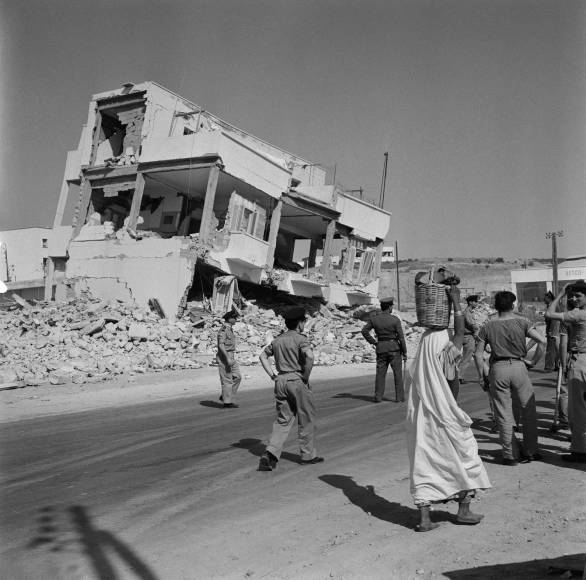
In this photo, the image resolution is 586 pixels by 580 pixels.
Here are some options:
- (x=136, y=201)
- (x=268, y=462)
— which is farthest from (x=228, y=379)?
(x=136, y=201)

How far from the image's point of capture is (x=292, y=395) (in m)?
6.36

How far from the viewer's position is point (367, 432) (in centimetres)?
830

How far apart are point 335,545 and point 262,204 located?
26.1 m

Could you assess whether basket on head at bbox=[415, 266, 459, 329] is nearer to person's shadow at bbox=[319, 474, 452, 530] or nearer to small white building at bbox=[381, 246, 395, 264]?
person's shadow at bbox=[319, 474, 452, 530]

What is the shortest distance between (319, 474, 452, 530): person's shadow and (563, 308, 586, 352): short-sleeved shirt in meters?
2.72

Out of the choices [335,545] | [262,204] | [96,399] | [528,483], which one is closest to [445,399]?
[335,545]

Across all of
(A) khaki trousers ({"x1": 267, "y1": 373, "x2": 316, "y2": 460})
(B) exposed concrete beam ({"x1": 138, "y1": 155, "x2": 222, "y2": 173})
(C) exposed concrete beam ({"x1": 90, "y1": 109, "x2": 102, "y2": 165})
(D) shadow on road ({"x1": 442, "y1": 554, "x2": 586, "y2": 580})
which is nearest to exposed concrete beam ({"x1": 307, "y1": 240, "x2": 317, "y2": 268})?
(B) exposed concrete beam ({"x1": 138, "y1": 155, "x2": 222, "y2": 173})

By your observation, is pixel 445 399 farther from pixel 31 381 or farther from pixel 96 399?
pixel 31 381

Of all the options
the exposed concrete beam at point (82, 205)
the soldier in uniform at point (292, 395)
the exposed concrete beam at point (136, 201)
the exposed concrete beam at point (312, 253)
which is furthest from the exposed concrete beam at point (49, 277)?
the soldier in uniform at point (292, 395)

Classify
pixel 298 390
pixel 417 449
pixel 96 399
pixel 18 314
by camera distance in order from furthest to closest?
pixel 18 314 < pixel 96 399 < pixel 298 390 < pixel 417 449

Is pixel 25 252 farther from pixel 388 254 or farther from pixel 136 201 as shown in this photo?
pixel 388 254

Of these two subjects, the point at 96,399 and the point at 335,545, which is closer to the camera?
the point at 335,545

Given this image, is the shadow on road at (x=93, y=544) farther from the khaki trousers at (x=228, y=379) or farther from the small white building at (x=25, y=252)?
the small white building at (x=25, y=252)

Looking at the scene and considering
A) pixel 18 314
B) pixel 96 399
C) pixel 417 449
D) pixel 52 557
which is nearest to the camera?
pixel 52 557
